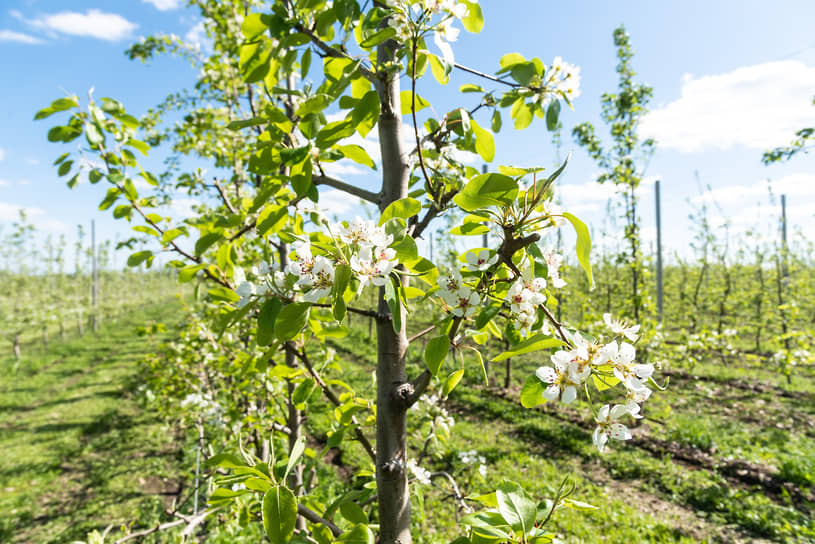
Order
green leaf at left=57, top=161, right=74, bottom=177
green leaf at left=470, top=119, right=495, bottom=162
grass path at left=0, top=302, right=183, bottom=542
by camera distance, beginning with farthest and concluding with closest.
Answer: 1. grass path at left=0, top=302, right=183, bottom=542
2. green leaf at left=57, top=161, right=74, bottom=177
3. green leaf at left=470, top=119, right=495, bottom=162

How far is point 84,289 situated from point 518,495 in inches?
1485

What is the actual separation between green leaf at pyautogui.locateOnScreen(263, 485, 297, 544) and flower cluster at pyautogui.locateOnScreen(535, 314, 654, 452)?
59cm

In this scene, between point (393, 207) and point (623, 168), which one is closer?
point (393, 207)

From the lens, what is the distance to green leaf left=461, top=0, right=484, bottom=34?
99 cm

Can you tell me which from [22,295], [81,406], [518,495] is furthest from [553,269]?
[22,295]

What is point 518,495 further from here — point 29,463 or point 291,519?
point 29,463

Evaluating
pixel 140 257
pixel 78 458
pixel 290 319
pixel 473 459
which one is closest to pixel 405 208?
pixel 290 319

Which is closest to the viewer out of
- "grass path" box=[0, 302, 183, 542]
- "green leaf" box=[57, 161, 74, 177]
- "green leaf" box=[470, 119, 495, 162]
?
"green leaf" box=[470, 119, 495, 162]

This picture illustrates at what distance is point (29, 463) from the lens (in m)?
7.23

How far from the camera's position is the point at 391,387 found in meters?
1.17

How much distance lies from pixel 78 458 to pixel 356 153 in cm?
946

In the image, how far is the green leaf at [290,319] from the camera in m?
0.81

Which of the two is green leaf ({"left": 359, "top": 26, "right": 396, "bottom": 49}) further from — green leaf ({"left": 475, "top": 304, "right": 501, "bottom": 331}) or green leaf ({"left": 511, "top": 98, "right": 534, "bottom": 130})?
green leaf ({"left": 475, "top": 304, "right": 501, "bottom": 331})

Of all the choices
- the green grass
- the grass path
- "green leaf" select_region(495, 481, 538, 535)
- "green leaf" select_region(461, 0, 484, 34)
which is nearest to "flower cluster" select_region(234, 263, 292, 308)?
"green leaf" select_region(495, 481, 538, 535)
